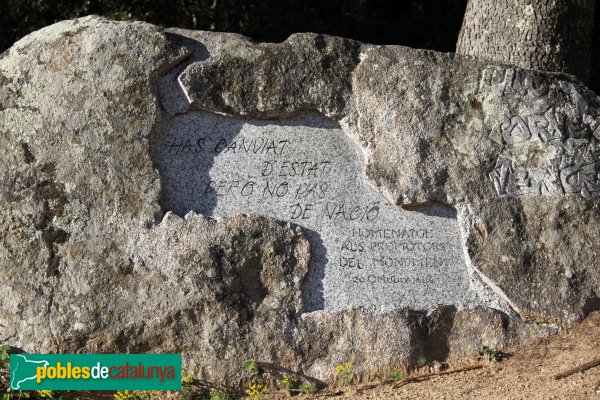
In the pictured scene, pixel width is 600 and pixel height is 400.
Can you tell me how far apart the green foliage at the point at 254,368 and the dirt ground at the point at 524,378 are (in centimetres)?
27

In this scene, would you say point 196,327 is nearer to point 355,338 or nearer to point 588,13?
point 355,338

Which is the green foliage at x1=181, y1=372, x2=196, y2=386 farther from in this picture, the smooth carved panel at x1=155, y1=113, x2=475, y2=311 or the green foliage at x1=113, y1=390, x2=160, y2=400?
the smooth carved panel at x1=155, y1=113, x2=475, y2=311

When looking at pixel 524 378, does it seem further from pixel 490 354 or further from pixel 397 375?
pixel 397 375

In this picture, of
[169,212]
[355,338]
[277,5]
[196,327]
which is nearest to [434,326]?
[355,338]

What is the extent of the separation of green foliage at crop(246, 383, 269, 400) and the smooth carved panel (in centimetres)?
51

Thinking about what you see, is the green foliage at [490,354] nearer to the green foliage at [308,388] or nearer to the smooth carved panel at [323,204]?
the smooth carved panel at [323,204]

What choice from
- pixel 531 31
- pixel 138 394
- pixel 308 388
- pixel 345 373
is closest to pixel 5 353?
pixel 138 394

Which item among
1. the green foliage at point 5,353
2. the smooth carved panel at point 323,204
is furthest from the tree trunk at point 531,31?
the green foliage at point 5,353

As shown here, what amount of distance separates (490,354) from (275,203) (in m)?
1.46

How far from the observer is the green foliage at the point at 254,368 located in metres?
4.36

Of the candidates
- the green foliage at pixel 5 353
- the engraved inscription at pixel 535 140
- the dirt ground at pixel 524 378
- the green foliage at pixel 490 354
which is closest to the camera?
the dirt ground at pixel 524 378

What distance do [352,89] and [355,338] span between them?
4.59 ft

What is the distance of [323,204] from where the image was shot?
4.63 meters

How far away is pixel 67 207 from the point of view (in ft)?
14.4
